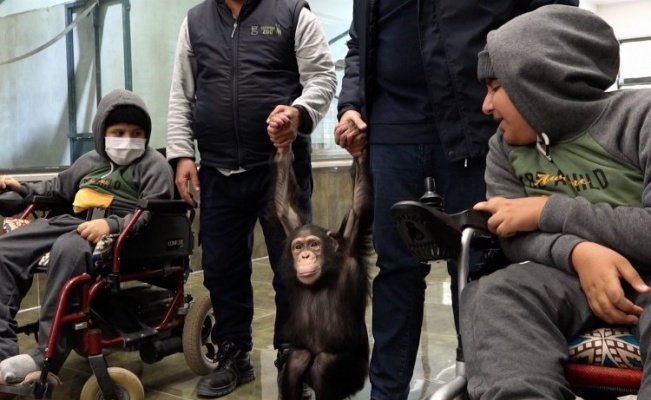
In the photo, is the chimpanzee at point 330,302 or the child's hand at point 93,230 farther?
the child's hand at point 93,230

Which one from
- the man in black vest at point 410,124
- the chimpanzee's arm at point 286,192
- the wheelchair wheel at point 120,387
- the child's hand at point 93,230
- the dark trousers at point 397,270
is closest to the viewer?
the man in black vest at point 410,124

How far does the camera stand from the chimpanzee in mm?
1885

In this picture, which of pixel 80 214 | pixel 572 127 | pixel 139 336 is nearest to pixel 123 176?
pixel 80 214

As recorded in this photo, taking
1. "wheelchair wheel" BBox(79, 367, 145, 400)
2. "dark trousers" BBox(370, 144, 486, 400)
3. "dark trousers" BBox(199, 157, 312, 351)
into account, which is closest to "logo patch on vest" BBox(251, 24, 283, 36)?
"dark trousers" BBox(199, 157, 312, 351)

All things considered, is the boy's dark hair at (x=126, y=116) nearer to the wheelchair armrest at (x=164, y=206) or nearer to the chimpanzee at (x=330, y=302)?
the wheelchair armrest at (x=164, y=206)

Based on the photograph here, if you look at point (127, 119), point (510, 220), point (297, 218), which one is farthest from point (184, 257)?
point (510, 220)

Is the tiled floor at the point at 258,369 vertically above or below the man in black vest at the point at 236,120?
below

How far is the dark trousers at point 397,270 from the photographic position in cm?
180

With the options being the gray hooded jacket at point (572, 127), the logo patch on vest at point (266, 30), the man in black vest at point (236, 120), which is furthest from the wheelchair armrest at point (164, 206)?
the gray hooded jacket at point (572, 127)

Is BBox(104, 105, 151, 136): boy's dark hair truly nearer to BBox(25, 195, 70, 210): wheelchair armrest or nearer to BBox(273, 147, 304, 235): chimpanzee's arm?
BBox(25, 195, 70, 210): wheelchair armrest

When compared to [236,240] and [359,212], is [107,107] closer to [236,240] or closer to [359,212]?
[236,240]

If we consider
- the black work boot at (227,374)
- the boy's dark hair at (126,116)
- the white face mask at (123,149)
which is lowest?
the black work boot at (227,374)

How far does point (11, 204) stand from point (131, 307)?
0.59 m

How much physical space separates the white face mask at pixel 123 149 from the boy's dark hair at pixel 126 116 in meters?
0.07
